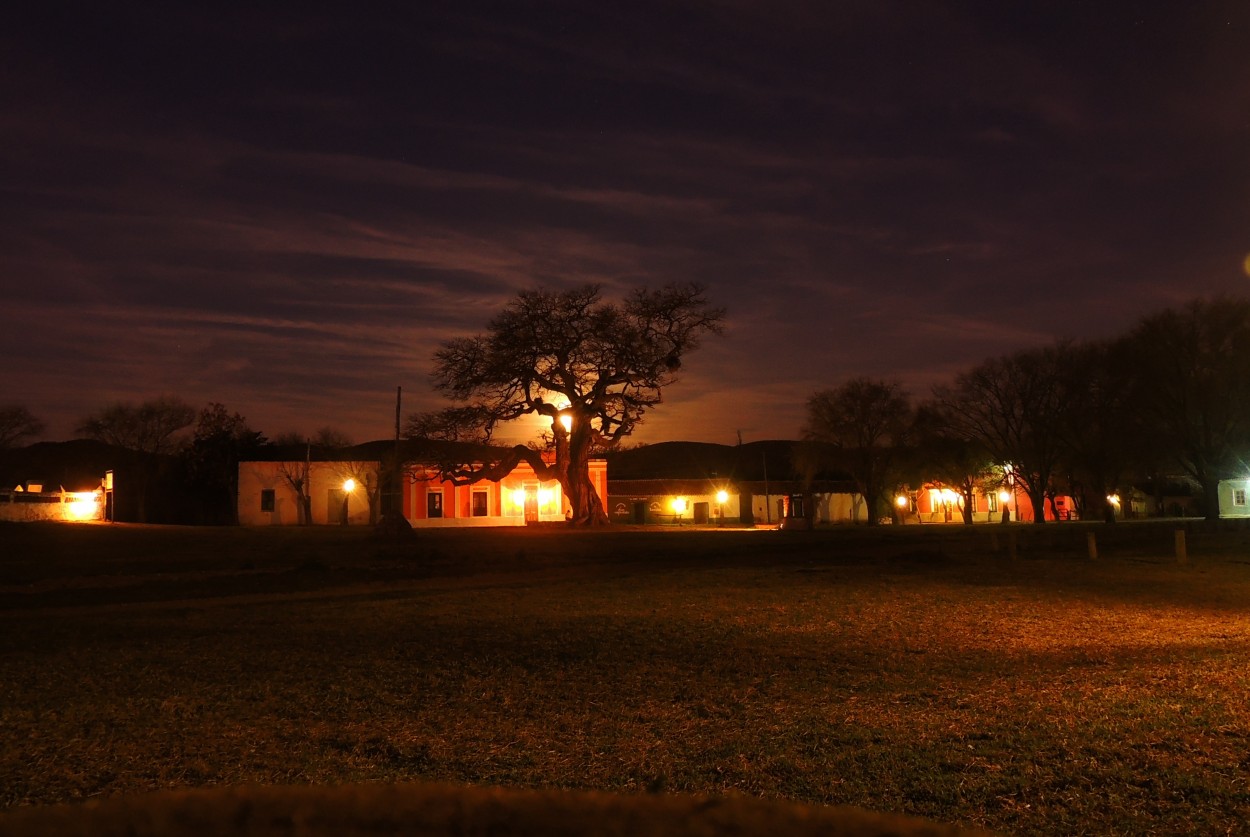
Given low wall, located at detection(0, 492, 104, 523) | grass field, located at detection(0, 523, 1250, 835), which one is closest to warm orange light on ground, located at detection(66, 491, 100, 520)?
low wall, located at detection(0, 492, 104, 523)

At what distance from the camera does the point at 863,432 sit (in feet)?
228

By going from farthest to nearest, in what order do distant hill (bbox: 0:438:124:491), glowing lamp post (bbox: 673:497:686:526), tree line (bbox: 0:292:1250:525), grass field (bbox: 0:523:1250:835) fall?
glowing lamp post (bbox: 673:497:686:526) → distant hill (bbox: 0:438:124:491) → tree line (bbox: 0:292:1250:525) → grass field (bbox: 0:523:1250:835)

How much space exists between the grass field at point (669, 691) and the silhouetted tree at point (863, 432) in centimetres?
5120

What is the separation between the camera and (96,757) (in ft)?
20.0

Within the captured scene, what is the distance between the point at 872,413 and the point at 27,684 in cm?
6575

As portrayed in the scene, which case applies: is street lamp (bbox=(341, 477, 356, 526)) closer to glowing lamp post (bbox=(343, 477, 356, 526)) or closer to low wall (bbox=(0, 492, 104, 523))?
glowing lamp post (bbox=(343, 477, 356, 526))

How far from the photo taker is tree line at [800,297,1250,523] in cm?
4881

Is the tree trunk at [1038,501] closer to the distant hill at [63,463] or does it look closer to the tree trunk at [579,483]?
the tree trunk at [579,483]

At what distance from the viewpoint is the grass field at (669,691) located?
5.54 meters

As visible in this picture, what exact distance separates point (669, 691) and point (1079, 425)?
6006cm

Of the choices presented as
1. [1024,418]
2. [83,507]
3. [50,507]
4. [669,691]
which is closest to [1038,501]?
[1024,418]

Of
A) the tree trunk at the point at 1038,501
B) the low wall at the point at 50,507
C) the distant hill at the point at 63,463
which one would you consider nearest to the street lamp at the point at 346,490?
the low wall at the point at 50,507

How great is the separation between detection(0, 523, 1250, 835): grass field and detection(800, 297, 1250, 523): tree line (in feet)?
118

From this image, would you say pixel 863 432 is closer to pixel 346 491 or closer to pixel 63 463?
pixel 346 491
